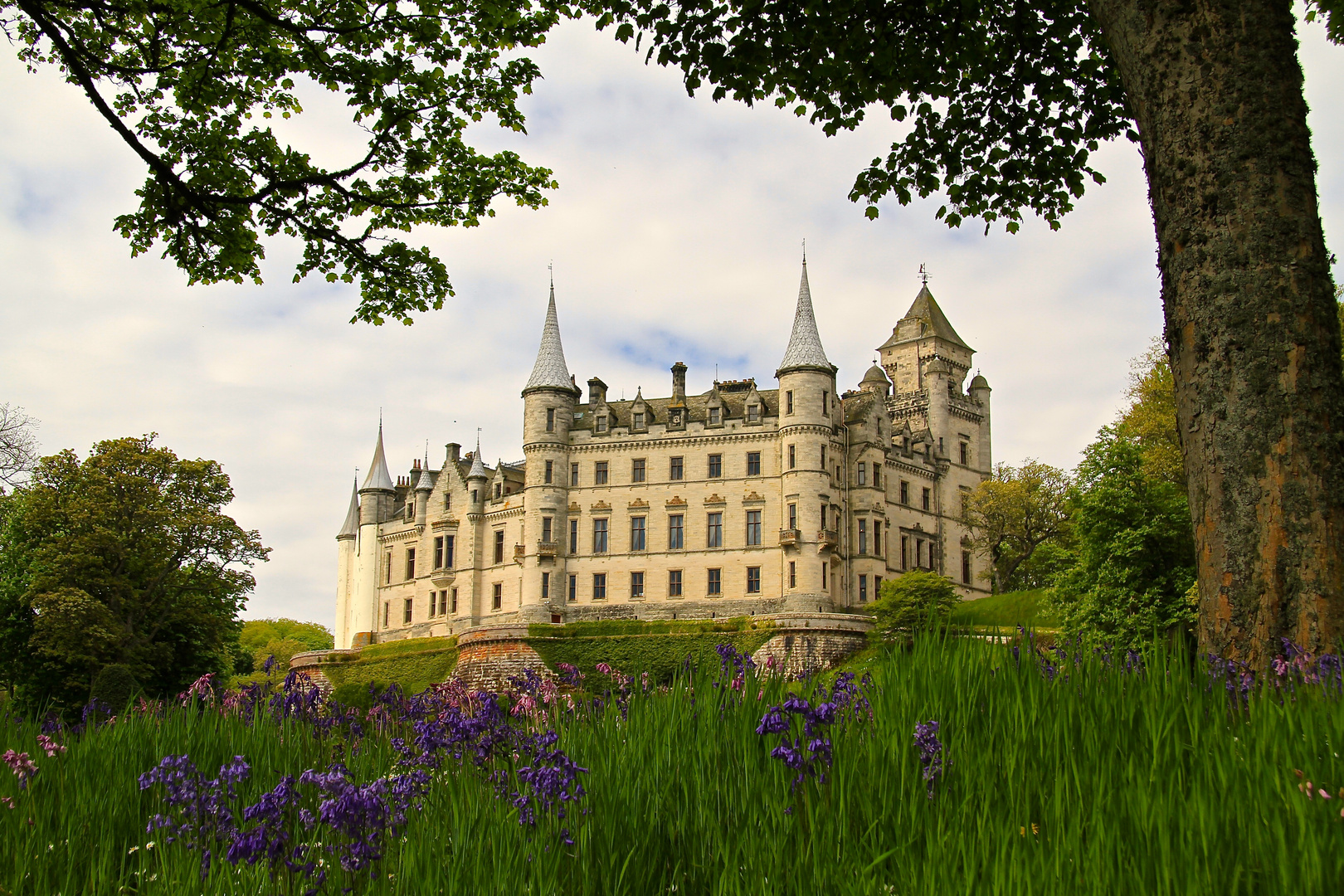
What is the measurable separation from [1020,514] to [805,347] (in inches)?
576

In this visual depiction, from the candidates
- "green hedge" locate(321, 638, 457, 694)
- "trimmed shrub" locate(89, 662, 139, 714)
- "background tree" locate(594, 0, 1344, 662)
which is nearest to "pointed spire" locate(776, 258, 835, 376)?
"green hedge" locate(321, 638, 457, 694)

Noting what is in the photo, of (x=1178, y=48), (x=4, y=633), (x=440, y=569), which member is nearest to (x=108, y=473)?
(x=4, y=633)

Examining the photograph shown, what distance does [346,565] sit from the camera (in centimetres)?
7619

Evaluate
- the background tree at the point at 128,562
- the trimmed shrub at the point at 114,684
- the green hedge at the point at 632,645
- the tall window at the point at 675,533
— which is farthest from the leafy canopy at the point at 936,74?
the tall window at the point at 675,533

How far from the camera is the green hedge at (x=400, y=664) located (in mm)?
52688

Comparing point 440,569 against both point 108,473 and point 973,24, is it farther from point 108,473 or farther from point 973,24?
point 973,24

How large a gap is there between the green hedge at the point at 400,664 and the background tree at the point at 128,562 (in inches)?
490

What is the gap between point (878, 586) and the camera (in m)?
59.5

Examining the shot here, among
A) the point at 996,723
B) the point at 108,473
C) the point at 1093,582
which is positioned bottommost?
the point at 996,723

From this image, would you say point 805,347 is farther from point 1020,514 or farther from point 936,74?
point 936,74

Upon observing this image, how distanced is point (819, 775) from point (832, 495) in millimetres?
54428

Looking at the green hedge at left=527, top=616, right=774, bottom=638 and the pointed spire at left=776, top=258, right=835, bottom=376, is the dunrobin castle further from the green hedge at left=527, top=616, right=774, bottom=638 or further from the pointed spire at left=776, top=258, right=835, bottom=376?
the green hedge at left=527, top=616, right=774, bottom=638

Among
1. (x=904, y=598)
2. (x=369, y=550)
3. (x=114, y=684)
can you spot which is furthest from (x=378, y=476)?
(x=114, y=684)

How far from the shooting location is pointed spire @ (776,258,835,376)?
58.6 metres
